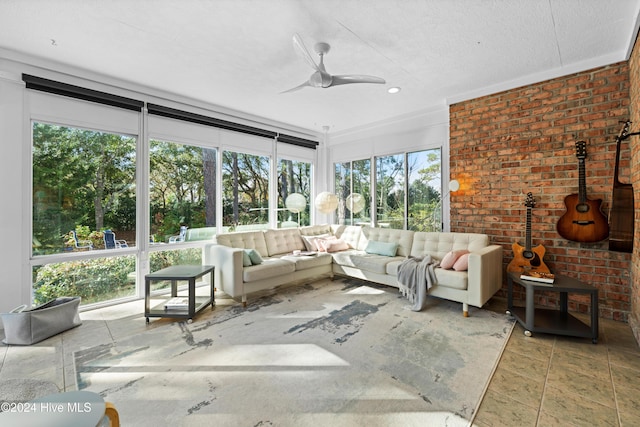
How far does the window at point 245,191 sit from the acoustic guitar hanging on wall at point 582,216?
4426mm

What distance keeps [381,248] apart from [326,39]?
3.01 meters

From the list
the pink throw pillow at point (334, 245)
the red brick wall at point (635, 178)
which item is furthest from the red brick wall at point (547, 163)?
the pink throw pillow at point (334, 245)

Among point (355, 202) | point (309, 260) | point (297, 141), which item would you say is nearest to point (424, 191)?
point (355, 202)

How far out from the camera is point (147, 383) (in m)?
2.01

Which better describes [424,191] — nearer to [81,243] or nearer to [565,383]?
[565,383]

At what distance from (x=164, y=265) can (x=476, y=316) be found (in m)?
4.15

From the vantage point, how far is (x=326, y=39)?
2.66 m

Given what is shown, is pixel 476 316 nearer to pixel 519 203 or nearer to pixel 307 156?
pixel 519 203

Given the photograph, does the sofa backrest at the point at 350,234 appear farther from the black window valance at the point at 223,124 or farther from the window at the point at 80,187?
the window at the point at 80,187

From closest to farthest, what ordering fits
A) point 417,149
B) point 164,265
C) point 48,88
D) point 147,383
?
point 147,383 < point 48,88 < point 164,265 < point 417,149

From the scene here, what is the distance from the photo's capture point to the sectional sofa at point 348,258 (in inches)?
129

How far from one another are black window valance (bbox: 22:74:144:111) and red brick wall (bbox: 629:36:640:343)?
5.50m

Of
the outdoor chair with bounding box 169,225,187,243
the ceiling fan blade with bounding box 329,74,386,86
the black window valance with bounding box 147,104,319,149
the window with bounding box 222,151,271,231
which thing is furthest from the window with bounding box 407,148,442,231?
the outdoor chair with bounding box 169,225,187,243

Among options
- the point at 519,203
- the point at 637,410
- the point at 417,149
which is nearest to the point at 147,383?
the point at 637,410
